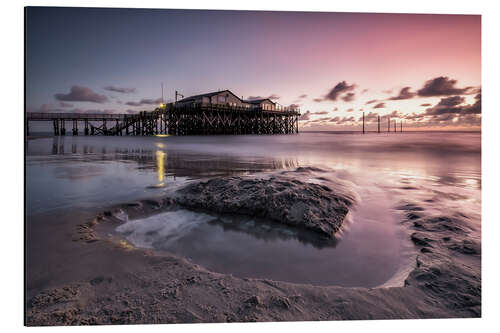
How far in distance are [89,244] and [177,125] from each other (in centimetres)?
3077

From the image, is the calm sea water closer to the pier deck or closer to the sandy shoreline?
the sandy shoreline

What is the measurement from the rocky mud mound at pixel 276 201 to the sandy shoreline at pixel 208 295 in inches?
27.9

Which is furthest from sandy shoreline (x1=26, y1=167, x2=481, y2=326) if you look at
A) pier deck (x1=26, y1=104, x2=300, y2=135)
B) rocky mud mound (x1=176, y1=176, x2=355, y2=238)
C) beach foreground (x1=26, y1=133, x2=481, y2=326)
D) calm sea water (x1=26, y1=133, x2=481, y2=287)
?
pier deck (x1=26, y1=104, x2=300, y2=135)

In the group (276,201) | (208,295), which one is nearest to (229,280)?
(208,295)

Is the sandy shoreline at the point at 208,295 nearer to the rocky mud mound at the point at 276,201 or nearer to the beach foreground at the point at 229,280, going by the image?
the beach foreground at the point at 229,280

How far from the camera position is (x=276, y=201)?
8.00 ft

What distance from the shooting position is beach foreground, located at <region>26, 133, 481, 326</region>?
130 centimetres

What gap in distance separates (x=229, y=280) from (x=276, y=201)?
1113 mm

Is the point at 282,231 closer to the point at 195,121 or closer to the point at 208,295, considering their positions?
the point at 208,295

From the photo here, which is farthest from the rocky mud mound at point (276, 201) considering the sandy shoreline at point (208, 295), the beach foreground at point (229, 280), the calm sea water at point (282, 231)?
the sandy shoreline at point (208, 295)

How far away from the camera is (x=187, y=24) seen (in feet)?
10.0

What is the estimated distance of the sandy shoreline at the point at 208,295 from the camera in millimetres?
1286
